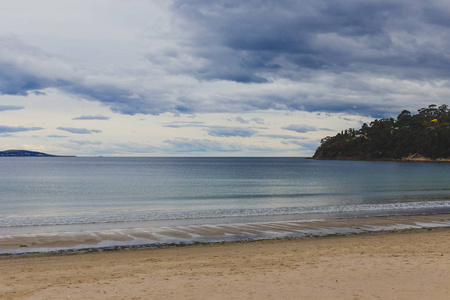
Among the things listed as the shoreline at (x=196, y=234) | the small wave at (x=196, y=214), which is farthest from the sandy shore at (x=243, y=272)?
the small wave at (x=196, y=214)

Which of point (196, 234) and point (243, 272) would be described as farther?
point (196, 234)

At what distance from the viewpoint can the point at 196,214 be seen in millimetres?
26344

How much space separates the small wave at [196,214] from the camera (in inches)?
914

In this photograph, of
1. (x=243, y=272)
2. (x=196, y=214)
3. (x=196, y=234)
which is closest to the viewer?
(x=243, y=272)

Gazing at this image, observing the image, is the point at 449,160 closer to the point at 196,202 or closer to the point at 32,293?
the point at 196,202

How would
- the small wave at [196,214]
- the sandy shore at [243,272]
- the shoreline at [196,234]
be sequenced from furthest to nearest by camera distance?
1. the small wave at [196,214]
2. the shoreline at [196,234]
3. the sandy shore at [243,272]

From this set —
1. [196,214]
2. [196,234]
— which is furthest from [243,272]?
[196,214]

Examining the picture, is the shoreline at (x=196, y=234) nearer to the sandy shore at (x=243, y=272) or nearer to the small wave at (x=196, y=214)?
the sandy shore at (x=243, y=272)

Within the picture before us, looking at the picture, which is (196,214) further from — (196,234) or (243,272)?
(243,272)

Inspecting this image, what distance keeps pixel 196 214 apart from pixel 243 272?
15.7 m

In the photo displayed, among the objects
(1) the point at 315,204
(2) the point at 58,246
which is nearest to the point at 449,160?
(1) the point at 315,204

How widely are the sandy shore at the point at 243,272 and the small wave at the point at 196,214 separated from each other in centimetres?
964

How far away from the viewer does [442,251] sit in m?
13.4

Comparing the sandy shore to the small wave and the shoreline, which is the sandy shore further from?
the small wave
